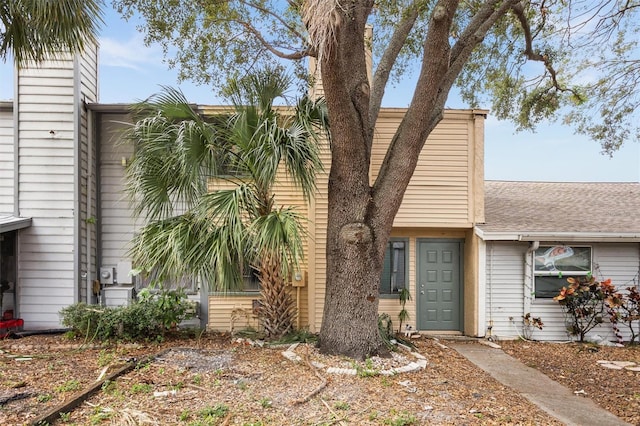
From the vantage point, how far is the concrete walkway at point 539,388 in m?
4.66

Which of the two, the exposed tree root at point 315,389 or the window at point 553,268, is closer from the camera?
the exposed tree root at point 315,389

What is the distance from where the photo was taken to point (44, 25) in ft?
18.8

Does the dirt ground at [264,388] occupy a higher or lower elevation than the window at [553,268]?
lower

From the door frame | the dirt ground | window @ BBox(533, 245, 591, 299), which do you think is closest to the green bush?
the dirt ground

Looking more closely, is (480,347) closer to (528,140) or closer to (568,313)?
(568,313)

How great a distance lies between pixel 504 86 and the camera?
34.1ft

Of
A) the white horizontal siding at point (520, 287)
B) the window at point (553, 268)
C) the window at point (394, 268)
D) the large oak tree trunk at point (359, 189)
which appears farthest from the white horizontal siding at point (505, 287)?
the large oak tree trunk at point (359, 189)

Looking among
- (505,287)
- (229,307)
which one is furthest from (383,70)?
(229,307)

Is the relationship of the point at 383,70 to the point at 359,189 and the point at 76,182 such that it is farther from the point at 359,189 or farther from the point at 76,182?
the point at 76,182

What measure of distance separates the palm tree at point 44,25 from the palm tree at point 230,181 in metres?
1.30

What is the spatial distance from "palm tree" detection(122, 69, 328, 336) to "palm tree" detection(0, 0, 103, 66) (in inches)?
51.1

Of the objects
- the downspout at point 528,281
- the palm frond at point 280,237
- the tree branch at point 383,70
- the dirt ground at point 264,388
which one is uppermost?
the tree branch at point 383,70

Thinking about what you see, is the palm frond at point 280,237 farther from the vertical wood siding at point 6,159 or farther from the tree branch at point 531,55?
the vertical wood siding at point 6,159

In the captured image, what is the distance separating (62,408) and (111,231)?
5.45m
